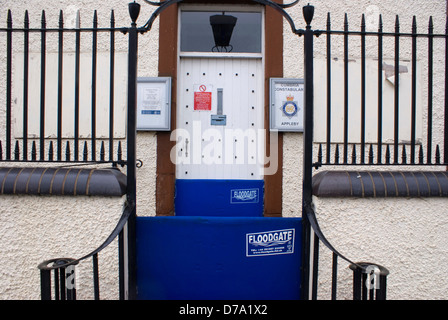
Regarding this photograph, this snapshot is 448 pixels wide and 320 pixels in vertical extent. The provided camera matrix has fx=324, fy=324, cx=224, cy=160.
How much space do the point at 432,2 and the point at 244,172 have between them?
3.12 meters

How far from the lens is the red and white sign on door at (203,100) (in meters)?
4.12

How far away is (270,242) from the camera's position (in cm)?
209

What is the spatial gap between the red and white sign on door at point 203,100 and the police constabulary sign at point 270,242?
93.7 inches

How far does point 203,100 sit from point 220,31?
97cm

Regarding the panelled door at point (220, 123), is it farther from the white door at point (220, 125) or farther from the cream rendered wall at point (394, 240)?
the cream rendered wall at point (394, 240)

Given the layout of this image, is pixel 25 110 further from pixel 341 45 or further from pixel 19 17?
pixel 341 45

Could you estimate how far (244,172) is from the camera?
4.12m

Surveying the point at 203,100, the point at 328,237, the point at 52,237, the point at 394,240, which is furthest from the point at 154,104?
the point at 394,240

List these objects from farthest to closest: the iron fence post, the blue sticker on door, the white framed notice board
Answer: the blue sticker on door < the white framed notice board < the iron fence post

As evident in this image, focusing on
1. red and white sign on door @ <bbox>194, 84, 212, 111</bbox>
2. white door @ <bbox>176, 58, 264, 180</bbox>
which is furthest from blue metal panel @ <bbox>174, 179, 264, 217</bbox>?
red and white sign on door @ <bbox>194, 84, 212, 111</bbox>

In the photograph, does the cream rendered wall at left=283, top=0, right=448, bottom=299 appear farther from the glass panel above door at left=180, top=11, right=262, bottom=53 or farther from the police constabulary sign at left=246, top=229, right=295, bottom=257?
the glass panel above door at left=180, top=11, right=262, bottom=53

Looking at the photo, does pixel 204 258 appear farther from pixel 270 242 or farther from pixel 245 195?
pixel 245 195

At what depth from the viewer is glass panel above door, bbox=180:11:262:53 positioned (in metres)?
4.23

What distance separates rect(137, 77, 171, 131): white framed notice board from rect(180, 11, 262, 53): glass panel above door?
0.68 m
